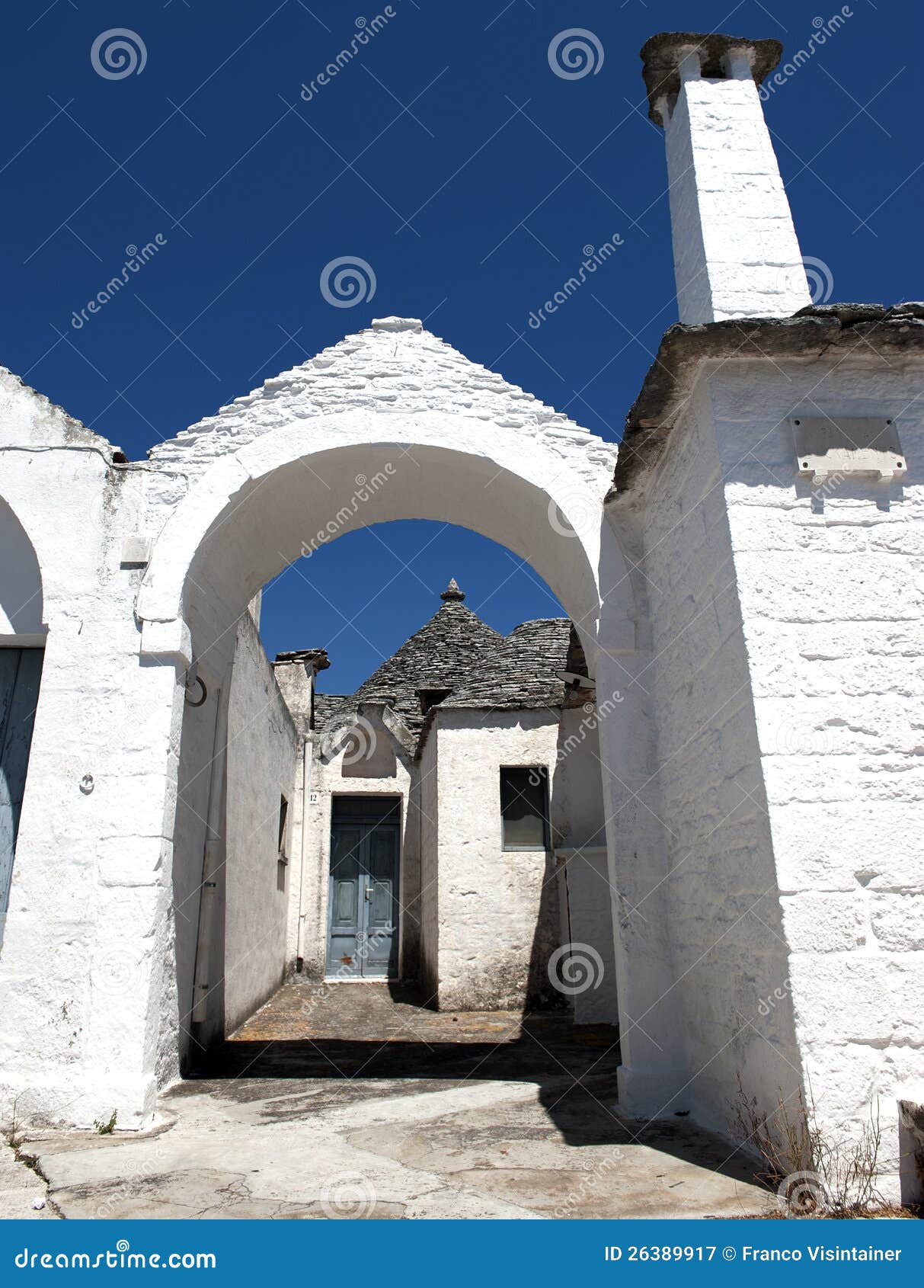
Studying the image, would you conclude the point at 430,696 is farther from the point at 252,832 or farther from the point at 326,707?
the point at 252,832

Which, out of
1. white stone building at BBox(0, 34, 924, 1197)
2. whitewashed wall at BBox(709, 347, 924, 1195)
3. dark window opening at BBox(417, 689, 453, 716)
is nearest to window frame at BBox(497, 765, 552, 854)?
white stone building at BBox(0, 34, 924, 1197)

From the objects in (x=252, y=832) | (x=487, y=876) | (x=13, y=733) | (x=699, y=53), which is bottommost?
(x=487, y=876)

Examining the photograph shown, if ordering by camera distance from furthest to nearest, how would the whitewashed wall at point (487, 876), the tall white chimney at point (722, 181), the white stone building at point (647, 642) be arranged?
the whitewashed wall at point (487, 876) < the tall white chimney at point (722, 181) < the white stone building at point (647, 642)

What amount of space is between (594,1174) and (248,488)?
4.50 m

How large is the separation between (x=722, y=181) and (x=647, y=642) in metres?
3.02

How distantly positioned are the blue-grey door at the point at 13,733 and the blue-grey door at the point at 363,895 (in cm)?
849

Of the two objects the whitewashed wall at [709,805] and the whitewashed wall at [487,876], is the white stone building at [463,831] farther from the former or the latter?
the whitewashed wall at [709,805]

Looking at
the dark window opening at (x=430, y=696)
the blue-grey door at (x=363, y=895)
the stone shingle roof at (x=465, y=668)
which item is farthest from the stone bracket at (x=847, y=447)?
the dark window opening at (x=430, y=696)

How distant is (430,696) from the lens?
15625 mm

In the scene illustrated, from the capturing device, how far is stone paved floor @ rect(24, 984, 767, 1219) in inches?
122

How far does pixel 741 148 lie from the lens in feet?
18.3

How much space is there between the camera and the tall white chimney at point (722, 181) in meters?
5.12

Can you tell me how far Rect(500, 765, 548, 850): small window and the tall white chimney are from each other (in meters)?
6.73

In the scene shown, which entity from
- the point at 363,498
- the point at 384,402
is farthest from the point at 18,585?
the point at 384,402
